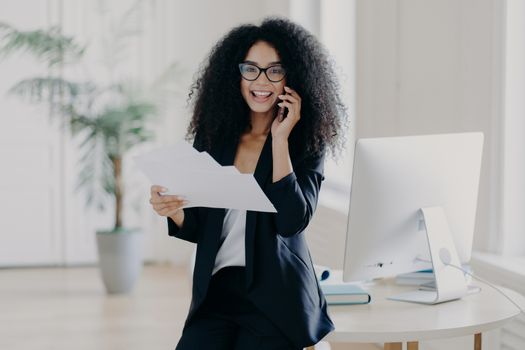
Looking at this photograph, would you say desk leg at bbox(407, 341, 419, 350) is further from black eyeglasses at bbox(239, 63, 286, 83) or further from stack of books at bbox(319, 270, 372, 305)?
black eyeglasses at bbox(239, 63, 286, 83)

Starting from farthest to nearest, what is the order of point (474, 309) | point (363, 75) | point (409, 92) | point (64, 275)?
point (64, 275)
point (363, 75)
point (409, 92)
point (474, 309)

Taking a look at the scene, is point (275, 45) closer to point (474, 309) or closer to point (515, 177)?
point (474, 309)

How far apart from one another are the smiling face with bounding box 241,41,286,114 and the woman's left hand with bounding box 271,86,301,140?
0.03 meters

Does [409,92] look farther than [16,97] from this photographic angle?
No

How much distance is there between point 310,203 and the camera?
7.36ft

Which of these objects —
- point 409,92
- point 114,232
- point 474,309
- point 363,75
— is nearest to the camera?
point 474,309

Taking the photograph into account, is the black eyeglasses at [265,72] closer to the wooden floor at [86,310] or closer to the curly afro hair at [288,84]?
the curly afro hair at [288,84]

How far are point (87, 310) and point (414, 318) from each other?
331 cm

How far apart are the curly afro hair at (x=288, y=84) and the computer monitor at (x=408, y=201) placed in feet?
0.41

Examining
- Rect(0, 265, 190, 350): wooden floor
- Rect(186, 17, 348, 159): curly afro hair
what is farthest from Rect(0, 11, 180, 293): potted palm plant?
Rect(186, 17, 348, 159): curly afro hair

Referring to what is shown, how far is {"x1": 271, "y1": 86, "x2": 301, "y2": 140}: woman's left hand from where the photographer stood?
2.24 meters

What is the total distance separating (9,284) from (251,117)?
4016mm

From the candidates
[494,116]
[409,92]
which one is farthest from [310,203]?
[409,92]

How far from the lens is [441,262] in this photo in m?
2.47
